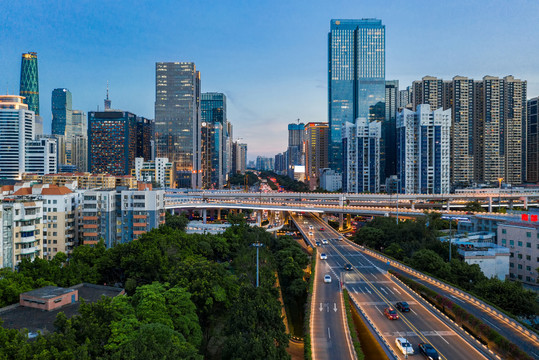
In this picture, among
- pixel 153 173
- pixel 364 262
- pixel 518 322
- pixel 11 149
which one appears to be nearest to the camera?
pixel 518 322

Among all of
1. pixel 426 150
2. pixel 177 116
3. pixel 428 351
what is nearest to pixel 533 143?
pixel 426 150

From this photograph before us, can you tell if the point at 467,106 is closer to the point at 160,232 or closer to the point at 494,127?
the point at 494,127

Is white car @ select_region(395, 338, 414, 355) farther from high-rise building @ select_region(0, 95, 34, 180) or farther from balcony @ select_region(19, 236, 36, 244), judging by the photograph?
high-rise building @ select_region(0, 95, 34, 180)

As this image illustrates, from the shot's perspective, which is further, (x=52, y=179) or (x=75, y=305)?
(x=52, y=179)

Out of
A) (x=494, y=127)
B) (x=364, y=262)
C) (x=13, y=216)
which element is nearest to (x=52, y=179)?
(x=13, y=216)

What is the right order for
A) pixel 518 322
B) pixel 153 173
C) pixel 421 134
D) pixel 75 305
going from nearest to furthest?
pixel 75 305
pixel 518 322
pixel 421 134
pixel 153 173

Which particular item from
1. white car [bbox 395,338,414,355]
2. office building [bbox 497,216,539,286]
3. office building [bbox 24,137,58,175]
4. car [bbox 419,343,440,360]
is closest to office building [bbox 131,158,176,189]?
office building [bbox 24,137,58,175]

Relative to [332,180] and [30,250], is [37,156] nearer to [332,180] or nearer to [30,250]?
[30,250]
